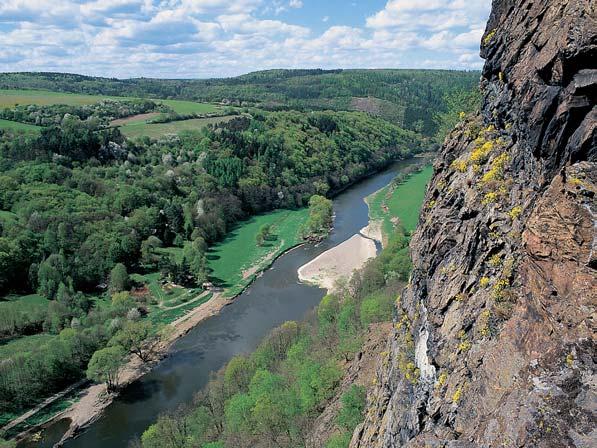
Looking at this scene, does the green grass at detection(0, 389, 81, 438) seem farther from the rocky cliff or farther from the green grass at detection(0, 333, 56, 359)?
the rocky cliff

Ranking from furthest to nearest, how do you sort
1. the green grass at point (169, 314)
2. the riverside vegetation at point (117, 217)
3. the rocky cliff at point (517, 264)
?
the green grass at point (169, 314) < the riverside vegetation at point (117, 217) < the rocky cliff at point (517, 264)

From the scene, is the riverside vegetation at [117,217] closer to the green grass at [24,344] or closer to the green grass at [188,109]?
the green grass at [24,344]

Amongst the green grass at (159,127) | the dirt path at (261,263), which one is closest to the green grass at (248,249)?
the dirt path at (261,263)

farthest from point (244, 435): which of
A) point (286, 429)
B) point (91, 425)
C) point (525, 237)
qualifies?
point (525, 237)

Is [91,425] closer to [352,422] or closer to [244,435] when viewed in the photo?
[244,435]

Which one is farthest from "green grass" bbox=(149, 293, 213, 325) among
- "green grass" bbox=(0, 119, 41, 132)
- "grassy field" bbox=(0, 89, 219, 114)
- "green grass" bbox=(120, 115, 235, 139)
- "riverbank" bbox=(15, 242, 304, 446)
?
"grassy field" bbox=(0, 89, 219, 114)
